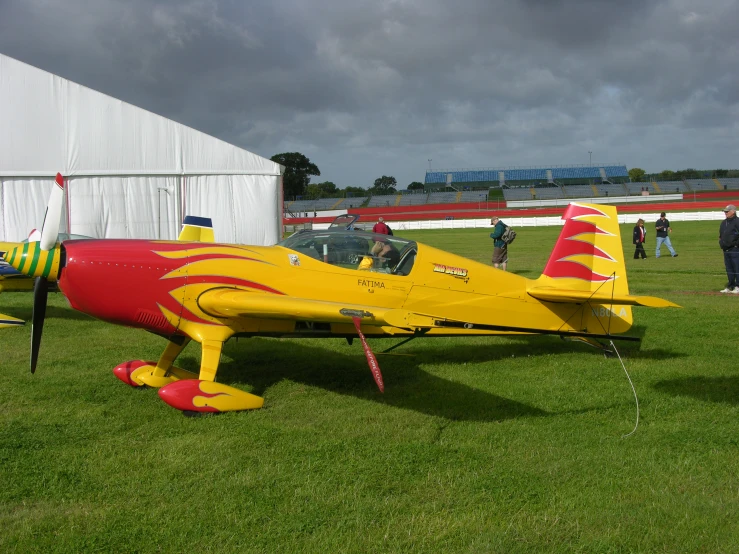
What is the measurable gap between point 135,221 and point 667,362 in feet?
52.3

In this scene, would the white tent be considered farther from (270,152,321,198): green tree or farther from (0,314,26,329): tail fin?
(270,152,321,198): green tree

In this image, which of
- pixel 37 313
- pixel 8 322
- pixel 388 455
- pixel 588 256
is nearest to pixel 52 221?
pixel 37 313

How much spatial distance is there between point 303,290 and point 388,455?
2.32 metres

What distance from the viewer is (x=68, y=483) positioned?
14.4ft

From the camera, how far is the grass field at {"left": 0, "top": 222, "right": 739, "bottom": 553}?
12.2 ft

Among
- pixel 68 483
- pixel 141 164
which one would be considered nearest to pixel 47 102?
pixel 141 164

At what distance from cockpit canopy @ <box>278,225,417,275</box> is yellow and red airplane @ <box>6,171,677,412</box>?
12mm

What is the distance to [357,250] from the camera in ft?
22.7

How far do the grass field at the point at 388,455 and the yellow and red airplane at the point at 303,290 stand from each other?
540 millimetres

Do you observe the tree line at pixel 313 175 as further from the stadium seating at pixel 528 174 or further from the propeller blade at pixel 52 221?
the propeller blade at pixel 52 221

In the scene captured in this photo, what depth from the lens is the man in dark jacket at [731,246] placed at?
12.9m

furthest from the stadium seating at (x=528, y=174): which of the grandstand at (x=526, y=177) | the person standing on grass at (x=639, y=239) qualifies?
the person standing on grass at (x=639, y=239)

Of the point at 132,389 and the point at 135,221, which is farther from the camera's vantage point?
the point at 135,221

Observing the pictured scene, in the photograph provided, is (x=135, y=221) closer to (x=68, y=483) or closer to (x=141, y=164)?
(x=141, y=164)
